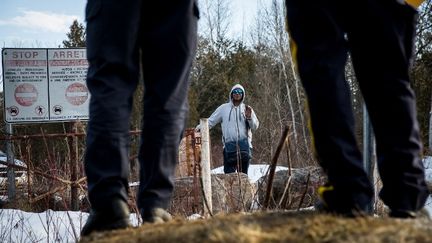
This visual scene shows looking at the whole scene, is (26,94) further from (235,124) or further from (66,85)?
(235,124)

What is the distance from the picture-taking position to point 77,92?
31.0ft

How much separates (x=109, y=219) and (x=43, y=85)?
26.7 ft

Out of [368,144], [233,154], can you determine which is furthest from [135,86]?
[233,154]

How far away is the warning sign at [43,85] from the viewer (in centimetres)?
919

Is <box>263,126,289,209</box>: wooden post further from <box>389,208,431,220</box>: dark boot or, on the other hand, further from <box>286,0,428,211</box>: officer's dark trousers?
<box>389,208,431,220</box>: dark boot

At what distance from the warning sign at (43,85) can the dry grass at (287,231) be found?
8074 millimetres

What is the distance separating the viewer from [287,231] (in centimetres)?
139

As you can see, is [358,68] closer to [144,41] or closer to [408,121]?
[408,121]

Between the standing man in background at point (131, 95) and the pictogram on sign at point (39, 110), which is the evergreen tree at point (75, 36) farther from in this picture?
the standing man in background at point (131, 95)

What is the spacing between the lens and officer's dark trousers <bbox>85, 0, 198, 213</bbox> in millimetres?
1812

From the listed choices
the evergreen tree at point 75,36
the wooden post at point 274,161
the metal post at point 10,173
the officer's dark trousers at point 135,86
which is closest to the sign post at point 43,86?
the metal post at point 10,173

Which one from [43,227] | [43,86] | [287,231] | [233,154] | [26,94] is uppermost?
[43,86]

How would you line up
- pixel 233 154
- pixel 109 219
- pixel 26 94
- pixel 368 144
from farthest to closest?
pixel 26 94 < pixel 233 154 < pixel 368 144 < pixel 109 219

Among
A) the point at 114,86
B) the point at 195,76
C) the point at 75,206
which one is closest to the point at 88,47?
the point at 114,86
